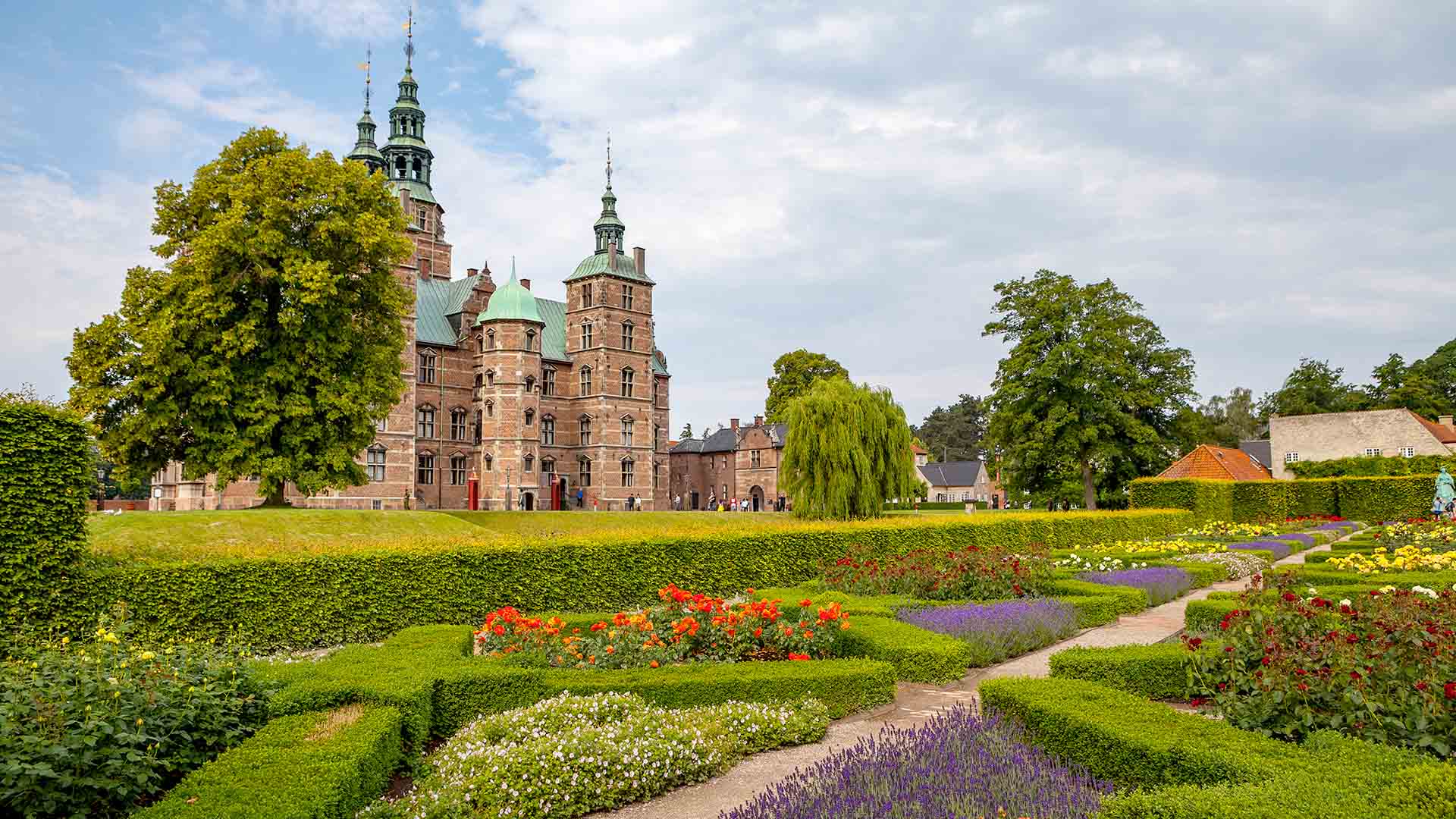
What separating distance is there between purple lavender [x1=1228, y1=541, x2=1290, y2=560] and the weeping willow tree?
9.18m

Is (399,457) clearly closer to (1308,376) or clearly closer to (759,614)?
(759,614)

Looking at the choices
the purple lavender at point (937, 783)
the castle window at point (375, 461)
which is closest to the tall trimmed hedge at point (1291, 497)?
the purple lavender at point (937, 783)

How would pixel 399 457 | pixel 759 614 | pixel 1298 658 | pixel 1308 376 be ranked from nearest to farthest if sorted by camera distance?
1. pixel 1298 658
2. pixel 759 614
3. pixel 399 457
4. pixel 1308 376

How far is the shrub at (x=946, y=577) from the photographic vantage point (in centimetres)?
1376

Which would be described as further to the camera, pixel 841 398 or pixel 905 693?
pixel 841 398

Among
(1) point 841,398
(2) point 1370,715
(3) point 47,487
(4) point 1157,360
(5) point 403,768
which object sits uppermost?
(4) point 1157,360

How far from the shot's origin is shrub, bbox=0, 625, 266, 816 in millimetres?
5004

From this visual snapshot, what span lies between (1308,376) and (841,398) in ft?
226

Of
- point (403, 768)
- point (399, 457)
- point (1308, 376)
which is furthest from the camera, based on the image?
point (1308, 376)

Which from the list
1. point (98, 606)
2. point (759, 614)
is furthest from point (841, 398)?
point (98, 606)

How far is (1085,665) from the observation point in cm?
830

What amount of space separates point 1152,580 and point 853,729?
1031 cm

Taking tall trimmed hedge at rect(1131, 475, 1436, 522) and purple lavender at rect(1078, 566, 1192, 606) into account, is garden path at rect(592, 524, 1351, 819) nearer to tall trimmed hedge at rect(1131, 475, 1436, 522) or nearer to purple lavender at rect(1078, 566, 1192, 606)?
purple lavender at rect(1078, 566, 1192, 606)

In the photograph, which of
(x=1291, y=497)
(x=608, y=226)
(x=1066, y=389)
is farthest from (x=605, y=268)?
(x=1291, y=497)
